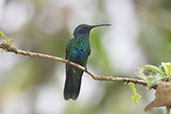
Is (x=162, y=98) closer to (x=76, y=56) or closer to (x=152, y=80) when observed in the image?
(x=152, y=80)

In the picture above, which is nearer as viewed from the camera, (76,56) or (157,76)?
(157,76)

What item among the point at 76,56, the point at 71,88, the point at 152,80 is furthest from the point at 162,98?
the point at 71,88

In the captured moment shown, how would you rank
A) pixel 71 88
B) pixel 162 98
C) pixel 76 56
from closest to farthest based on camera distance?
pixel 162 98 → pixel 76 56 → pixel 71 88

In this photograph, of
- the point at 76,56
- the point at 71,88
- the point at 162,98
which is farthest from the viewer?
the point at 71,88

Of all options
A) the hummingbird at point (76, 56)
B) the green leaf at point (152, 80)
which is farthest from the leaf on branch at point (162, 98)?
the hummingbird at point (76, 56)

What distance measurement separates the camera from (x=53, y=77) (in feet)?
25.6

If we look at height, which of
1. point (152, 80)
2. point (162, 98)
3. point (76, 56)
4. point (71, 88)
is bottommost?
point (162, 98)

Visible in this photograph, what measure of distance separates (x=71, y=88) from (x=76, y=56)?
0.41m

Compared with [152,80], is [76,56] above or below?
above

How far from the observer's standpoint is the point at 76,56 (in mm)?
4129

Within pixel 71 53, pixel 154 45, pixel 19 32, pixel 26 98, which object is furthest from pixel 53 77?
pixel 71 53

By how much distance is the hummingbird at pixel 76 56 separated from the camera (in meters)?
4.14

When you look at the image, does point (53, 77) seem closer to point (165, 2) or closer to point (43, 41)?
point (43, 41)

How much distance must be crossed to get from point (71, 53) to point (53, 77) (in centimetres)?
372
